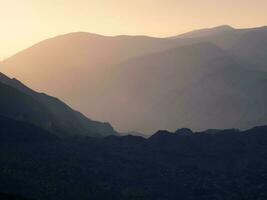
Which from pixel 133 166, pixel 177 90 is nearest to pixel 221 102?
pixel 177 90

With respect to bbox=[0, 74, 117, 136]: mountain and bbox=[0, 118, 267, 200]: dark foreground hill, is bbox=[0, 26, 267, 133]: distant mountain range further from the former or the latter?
bbox=[0, 118, 267, 200]: dark foreground hill

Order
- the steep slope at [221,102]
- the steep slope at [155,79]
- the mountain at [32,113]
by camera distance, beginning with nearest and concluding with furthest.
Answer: the mountain at [32,113]
the steep slope at [221,102]
the steep slope at [155,79]

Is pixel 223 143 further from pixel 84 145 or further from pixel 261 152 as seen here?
pixel 84 145

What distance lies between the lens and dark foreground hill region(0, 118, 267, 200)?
43156 millimetres

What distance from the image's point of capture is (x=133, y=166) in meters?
51.2

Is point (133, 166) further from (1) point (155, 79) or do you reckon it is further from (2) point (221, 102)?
(1) point (155, 79)

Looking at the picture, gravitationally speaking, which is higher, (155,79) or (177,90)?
(155,79)

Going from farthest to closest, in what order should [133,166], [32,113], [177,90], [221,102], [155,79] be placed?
1. [155,79]
2. [177,90]
3. [221,102]
4. [32,113]
5. [133,166]

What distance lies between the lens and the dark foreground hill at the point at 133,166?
4316 centimetres

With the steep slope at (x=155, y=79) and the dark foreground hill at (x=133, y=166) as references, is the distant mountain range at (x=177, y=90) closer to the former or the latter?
the steep slope at (x=155, y=79)

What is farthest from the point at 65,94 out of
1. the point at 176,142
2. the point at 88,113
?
the point at 176,142

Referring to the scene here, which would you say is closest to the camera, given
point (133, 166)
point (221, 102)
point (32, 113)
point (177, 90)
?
point (133, 166)

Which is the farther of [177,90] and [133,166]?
[177,90]

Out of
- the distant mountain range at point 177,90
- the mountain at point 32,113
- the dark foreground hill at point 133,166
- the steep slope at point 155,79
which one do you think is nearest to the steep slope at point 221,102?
the distant mountain range at point 177,90
